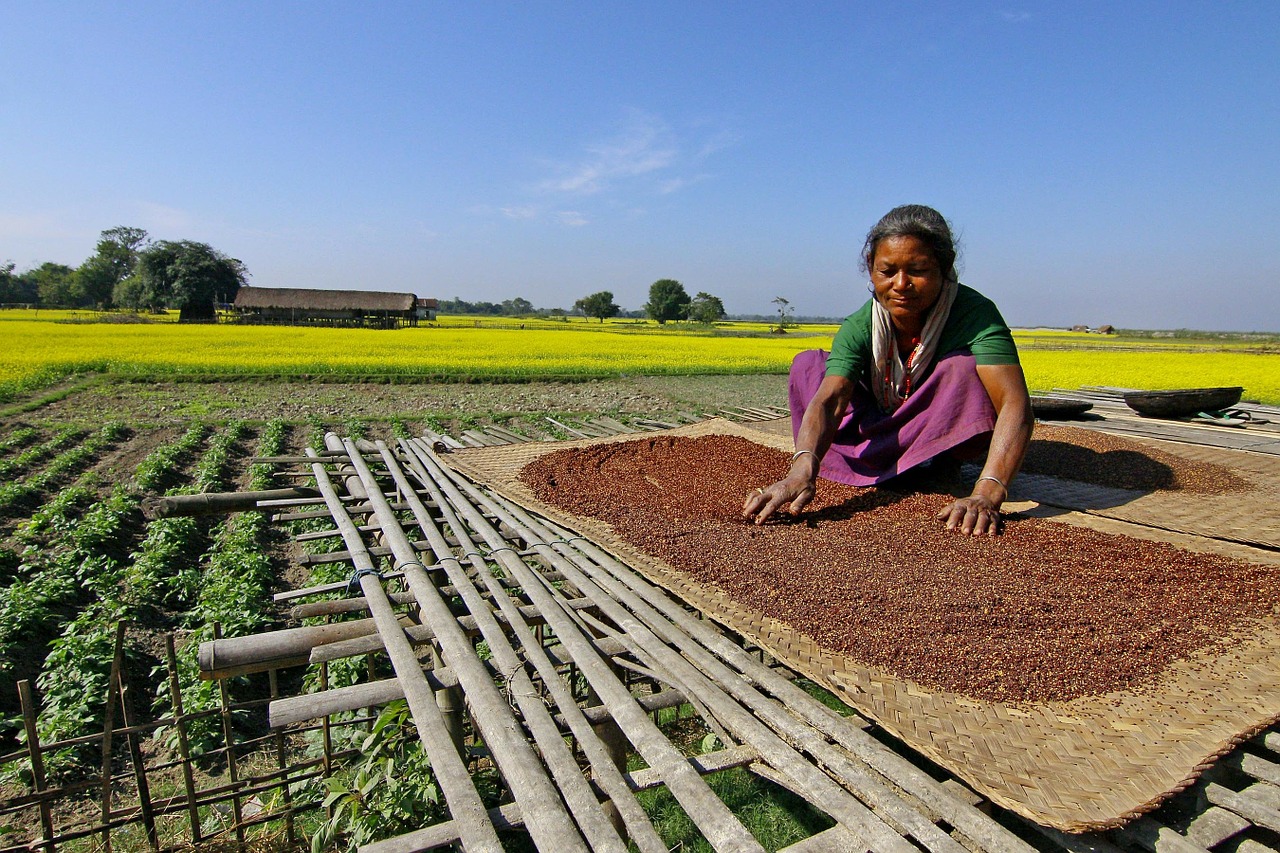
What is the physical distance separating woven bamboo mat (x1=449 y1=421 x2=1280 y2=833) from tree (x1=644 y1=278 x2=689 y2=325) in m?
70.9

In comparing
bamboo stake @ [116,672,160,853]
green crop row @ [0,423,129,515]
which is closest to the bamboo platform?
bamboo stake @ [116,672,160,853]

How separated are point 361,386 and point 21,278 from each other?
71984mm

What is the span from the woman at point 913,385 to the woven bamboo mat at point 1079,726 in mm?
1047

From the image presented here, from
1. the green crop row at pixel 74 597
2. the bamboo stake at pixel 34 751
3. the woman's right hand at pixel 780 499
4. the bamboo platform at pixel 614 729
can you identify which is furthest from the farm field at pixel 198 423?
the woman's right hand at pixel 780 499

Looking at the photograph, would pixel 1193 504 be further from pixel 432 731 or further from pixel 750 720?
pixel 432 731

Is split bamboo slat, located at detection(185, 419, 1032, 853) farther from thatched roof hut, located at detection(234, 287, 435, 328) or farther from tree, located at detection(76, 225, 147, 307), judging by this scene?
tree, located at detection(76, 225, 147, 307)

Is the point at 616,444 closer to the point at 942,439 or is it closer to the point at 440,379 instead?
the point at 942,439

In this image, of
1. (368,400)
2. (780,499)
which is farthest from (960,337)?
(368,400)

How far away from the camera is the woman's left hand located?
2510 mm

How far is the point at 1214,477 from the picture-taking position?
3.46m

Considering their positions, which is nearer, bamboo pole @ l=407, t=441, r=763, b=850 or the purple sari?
bamboo pole @ l=407, t=441, r=763, b=850

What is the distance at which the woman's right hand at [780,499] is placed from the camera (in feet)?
9.09

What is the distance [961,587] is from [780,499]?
87 cm

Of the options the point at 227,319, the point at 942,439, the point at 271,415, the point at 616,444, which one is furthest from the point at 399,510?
the point at 227,319
